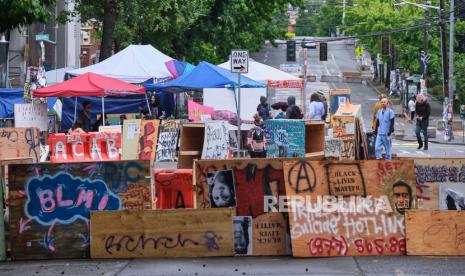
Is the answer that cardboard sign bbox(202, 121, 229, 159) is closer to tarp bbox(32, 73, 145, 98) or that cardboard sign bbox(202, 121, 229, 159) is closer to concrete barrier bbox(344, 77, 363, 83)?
tarp bbox(32, 73, 145, 98)

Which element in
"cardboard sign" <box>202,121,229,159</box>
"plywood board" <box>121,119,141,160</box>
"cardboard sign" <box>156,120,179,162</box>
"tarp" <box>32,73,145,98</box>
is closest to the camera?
"cardboard sign" <box>202,121,229,159</box>

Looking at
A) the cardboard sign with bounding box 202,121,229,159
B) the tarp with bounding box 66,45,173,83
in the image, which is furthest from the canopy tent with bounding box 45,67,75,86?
the cardboard sign with bounding box 202,121,229,159

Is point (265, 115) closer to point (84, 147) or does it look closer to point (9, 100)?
point (84, 147)

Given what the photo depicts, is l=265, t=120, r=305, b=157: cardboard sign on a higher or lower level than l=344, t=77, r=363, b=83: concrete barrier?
lower

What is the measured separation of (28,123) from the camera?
2431 cm

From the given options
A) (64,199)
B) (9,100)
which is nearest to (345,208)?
(64,199)

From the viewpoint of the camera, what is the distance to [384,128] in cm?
2127

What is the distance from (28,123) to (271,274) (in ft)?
50.8

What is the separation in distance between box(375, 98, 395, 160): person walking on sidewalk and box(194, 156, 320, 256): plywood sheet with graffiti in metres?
9.98

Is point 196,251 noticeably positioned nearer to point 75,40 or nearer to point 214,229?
point 214,229

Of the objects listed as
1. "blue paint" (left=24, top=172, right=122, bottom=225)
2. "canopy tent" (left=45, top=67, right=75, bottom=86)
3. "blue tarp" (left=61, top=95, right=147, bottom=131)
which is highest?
"canopy tent" (left=45, top=67, right=75, bottom=86)

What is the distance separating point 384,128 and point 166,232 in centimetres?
1105

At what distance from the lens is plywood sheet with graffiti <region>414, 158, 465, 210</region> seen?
472 inches

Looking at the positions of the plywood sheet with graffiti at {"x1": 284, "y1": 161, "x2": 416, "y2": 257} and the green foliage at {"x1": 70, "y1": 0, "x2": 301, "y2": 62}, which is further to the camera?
the green foliage at {"x1": 70, "y1": 0, "x2": 301, "y2": 62}
